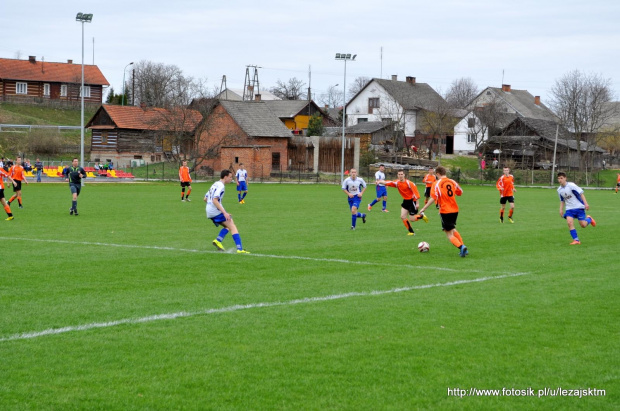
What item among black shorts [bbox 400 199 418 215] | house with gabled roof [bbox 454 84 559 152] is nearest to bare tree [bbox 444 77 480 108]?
house with gabled roof [bbox 454 84 559 152]

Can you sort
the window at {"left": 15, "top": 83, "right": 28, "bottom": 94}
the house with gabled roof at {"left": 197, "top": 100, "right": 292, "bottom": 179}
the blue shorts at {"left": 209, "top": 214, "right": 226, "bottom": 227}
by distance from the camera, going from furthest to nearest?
the window at {"left": 15, "top": 83, "right": 28, "bottom": 94}
the house with gabled roof at {"left": 197, "top": 100, "right": 292, "bottom": 179}
the blue shorts at {"left": 209, "top": 214, "right": 226, "bottom": 227}

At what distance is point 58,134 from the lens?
78625 mm

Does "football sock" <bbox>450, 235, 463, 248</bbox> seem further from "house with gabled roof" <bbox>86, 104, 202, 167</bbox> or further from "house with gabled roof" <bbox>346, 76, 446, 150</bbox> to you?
"house with gabled roof" <bbox>346, 76, 446, 150</bbox>

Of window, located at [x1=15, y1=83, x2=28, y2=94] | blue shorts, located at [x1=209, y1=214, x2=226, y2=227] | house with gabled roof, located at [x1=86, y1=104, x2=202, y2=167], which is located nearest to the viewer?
blue shorts, located at [x1=209, y1=214, x2=226, y2=227]

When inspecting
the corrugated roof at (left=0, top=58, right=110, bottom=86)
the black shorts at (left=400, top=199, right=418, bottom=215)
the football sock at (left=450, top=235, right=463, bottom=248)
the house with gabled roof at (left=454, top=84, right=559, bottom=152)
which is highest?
the corrugated roof at (left=0, top=58, right=110, bottom=86)

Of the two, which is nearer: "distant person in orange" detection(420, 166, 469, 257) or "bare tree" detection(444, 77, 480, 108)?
"distant person in orange" detection(420, 166, 469, 257)

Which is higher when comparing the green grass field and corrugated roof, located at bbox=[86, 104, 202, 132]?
corrugated roof, located at bbox=[86, 104, 202, 132]

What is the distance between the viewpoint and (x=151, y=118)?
74812 millimetres

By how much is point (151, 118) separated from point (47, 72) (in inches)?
1196

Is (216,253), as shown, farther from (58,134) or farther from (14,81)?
(14,81)

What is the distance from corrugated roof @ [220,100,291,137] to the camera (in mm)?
69938

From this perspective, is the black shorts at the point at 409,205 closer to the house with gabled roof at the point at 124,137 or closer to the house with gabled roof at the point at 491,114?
the house with gabled roof at the point at 124,137

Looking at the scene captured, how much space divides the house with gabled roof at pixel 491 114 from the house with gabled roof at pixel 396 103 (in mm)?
4193

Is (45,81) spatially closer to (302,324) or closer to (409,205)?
(409,205)
